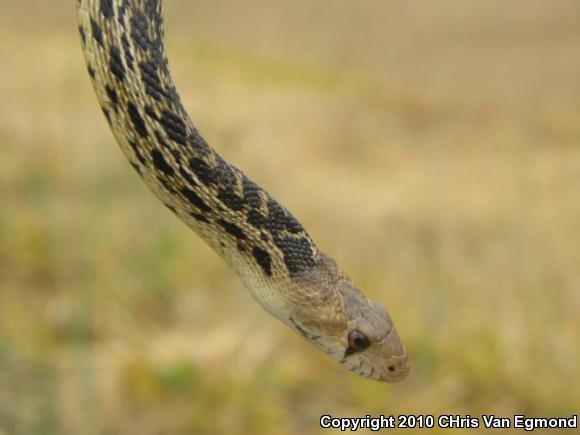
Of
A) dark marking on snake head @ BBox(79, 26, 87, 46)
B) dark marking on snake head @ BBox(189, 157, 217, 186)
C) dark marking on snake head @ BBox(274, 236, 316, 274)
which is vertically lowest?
dark marking on snake head @ BBox(189, 157, 217, 186)

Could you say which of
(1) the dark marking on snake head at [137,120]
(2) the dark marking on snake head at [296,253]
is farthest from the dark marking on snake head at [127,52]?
(2) the dark marking on snake head at [296,253]

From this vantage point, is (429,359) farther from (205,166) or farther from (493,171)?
(493,171)

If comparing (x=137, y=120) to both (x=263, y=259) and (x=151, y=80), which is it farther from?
(x=263, y=259)

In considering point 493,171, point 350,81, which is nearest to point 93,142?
point 493,171

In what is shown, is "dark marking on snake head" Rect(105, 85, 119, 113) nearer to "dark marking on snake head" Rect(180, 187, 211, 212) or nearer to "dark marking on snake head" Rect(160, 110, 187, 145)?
"dark marking on snake head" Rect(160, 110, 187, 145)

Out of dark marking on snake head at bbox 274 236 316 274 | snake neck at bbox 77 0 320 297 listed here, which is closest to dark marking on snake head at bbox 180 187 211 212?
snake neck at bbox 77 0 320 297
